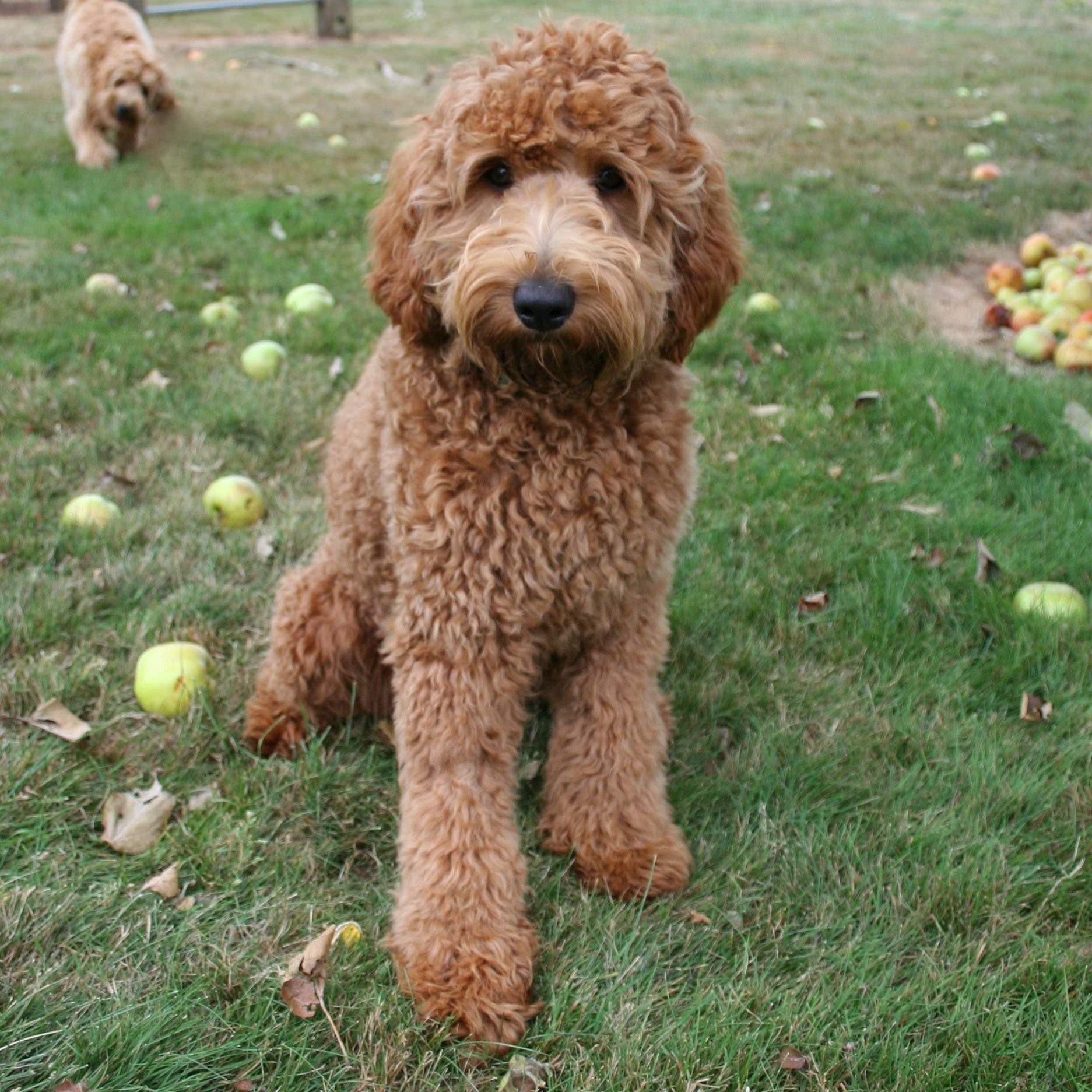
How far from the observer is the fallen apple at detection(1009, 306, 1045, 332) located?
17.5 feet

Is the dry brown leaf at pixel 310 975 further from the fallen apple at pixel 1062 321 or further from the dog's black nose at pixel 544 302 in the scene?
the fallen apple at pixel 1062 321

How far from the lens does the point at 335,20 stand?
14062 mm

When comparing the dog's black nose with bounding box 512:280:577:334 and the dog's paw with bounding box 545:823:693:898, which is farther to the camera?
the dog's paw with bounding box 545:823:693:898

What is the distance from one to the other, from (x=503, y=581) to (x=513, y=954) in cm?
79

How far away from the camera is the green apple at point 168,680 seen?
9.50 ft

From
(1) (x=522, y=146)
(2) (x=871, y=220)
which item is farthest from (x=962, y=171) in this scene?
(1) (x=522, y=146)

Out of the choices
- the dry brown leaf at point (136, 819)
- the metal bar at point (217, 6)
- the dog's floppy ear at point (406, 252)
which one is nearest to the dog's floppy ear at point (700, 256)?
the dog's floppy ear at point (406, 252)

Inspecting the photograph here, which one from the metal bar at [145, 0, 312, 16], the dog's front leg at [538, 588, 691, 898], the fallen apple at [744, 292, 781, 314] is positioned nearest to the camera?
the dog's front leg at [538, 588, 691, 898]

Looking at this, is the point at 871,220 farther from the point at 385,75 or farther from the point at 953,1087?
the point at 385,75

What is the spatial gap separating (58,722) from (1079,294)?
4888mm

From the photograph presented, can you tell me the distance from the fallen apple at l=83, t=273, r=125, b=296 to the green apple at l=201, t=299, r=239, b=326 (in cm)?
54

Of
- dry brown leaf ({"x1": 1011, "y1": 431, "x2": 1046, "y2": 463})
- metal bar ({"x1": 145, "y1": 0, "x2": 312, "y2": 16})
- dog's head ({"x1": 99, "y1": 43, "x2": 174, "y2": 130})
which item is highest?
metal bar ({"x1": 145, "y1": 0, "x2": 312, "y2": 16})

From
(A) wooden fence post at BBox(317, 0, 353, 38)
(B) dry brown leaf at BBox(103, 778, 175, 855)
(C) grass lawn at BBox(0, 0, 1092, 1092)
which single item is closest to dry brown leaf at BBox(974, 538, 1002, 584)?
(C) grass lawn at BBox(0, 0, 1092, 1092)

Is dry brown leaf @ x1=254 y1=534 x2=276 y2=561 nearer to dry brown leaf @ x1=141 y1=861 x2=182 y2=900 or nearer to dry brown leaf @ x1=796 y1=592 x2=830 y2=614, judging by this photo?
dry brown leaf @ x1=141 y1=861 x2=182 y2=900
